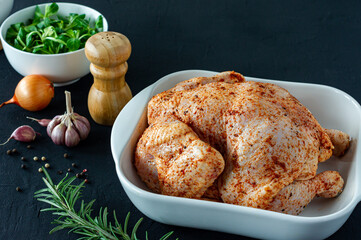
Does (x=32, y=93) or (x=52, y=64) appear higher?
(x=52, y=64)

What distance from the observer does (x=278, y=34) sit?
3555 millimetres

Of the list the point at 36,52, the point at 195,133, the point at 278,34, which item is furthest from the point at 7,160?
the point at 278,34

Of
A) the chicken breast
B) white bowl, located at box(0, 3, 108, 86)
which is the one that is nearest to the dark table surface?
white bowl, located at box(0, 3, 108, 86)

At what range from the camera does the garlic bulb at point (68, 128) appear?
253 centimetres

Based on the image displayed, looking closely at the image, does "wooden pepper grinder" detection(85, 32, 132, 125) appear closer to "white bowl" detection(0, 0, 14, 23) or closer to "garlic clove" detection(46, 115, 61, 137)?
"garlic clove" detection(46, 115, 61, 137)

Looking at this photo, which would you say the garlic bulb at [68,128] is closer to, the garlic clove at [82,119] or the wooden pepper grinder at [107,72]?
the garlic clove at [82,119]

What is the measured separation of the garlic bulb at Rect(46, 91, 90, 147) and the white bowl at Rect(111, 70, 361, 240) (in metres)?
0.42

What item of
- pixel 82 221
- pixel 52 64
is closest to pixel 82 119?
pixel 52 64

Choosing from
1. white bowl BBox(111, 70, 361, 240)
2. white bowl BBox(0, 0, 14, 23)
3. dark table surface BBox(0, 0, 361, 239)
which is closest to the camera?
white bowl BBox(111, 70, 361, 240)

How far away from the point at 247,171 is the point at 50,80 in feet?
4.89

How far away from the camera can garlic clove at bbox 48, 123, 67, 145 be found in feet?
8.27

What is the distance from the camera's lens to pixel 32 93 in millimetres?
2686

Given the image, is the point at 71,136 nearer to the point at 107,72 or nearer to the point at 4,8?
the point at 107,72

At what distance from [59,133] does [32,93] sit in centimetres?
35
